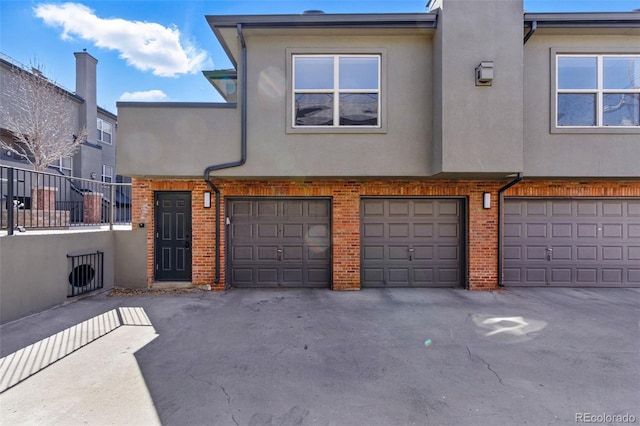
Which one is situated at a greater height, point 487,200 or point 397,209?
point 487,200

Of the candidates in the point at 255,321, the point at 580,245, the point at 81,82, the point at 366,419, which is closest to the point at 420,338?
the point at 366,419

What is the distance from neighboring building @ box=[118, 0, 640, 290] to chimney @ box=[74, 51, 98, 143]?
44.0 feet

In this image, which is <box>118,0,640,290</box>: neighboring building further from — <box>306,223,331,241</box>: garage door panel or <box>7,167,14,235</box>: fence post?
<box>7,167,14,235</box>: fence post

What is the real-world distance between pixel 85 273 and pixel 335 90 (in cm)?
670

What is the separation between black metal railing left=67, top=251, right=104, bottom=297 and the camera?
5926 millimetres

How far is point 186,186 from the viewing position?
22.6 feet

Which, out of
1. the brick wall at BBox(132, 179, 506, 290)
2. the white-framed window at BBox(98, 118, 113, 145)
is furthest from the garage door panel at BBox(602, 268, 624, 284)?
the white-framed window at BBox(98, 118, 113, 145)

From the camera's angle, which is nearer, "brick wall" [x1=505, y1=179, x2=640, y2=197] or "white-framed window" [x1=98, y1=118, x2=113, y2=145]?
"brick wall" [x1=505, y1=179, x2=640, y2=197]

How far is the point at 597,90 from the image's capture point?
640cm

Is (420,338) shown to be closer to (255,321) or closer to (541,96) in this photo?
(255,321)

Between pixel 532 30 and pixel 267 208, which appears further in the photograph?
pixel 267 208

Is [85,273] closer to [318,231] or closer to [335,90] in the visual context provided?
[318,231]

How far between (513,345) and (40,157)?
1530cm


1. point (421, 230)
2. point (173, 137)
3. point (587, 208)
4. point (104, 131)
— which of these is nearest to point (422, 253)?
point (421, 230)
